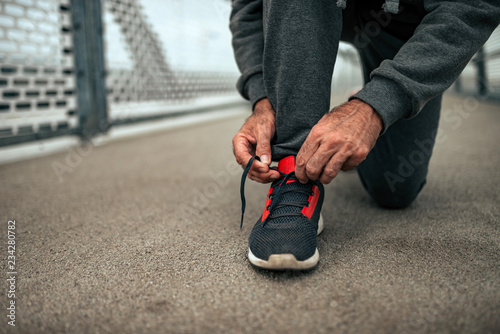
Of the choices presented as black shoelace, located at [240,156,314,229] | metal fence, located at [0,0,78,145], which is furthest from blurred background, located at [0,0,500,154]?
black shoelace, located at [240,156,314,229]

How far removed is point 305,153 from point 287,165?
0.09m

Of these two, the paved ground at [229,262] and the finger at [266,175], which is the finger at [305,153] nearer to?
the finger at [266,175]

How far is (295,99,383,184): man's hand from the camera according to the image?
20.7 inches

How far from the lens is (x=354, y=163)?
55 cm

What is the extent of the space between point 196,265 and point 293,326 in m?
0.23

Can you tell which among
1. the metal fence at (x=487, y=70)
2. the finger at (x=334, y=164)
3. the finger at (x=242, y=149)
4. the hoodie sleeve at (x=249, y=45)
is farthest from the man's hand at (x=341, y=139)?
the metal fence at (x=487, y=70)

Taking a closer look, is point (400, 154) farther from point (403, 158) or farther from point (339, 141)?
point (339, 141)

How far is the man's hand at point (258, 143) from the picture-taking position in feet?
2.07

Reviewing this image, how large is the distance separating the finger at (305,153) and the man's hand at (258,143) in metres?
0.06

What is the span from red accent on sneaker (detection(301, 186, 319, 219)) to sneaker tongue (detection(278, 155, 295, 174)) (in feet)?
0.20

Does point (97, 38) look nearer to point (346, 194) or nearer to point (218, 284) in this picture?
point (346, 194)

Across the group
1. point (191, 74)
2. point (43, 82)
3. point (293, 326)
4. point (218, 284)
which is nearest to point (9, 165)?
point (43, 82)

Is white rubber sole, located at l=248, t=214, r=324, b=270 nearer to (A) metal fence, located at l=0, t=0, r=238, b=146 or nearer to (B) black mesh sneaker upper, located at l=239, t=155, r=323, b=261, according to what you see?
(B) black mesh sneaker upper, located at l=239, t=155, r=323, b=261

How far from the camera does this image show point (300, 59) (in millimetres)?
628
